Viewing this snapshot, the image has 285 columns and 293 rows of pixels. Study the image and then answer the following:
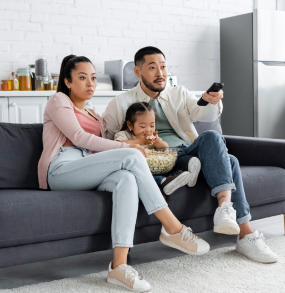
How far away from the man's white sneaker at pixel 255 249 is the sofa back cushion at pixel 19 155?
1.00 metres

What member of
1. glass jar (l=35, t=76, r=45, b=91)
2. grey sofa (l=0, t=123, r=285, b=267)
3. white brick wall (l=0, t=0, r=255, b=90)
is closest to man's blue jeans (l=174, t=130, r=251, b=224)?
grey sofa (l=0, t=123, r=285, b=267)

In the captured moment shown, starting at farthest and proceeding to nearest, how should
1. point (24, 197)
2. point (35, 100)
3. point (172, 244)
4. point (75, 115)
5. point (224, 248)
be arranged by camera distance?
point (35, 100)
point (224, 248)
point (75, 115)
point (172, 244)
point (24, 197)

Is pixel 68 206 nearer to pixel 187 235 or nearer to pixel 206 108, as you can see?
pixel 187 235

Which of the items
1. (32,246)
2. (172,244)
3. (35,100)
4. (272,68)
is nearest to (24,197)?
(32,246)

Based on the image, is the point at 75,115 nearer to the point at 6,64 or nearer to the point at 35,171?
the point at 35,171

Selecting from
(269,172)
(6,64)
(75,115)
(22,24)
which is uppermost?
(22,24)

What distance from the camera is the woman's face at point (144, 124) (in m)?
2.46

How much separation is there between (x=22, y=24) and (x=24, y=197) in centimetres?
289

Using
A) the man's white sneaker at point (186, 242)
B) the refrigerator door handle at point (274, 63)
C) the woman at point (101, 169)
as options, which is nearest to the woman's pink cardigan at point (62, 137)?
the woman at point (101, 169)

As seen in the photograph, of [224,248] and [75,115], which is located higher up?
[75,115]

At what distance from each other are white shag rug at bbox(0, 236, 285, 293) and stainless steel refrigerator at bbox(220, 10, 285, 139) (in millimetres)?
2940

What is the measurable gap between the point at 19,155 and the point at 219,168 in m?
0.93

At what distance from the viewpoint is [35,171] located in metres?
2.38

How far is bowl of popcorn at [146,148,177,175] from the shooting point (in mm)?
2312
